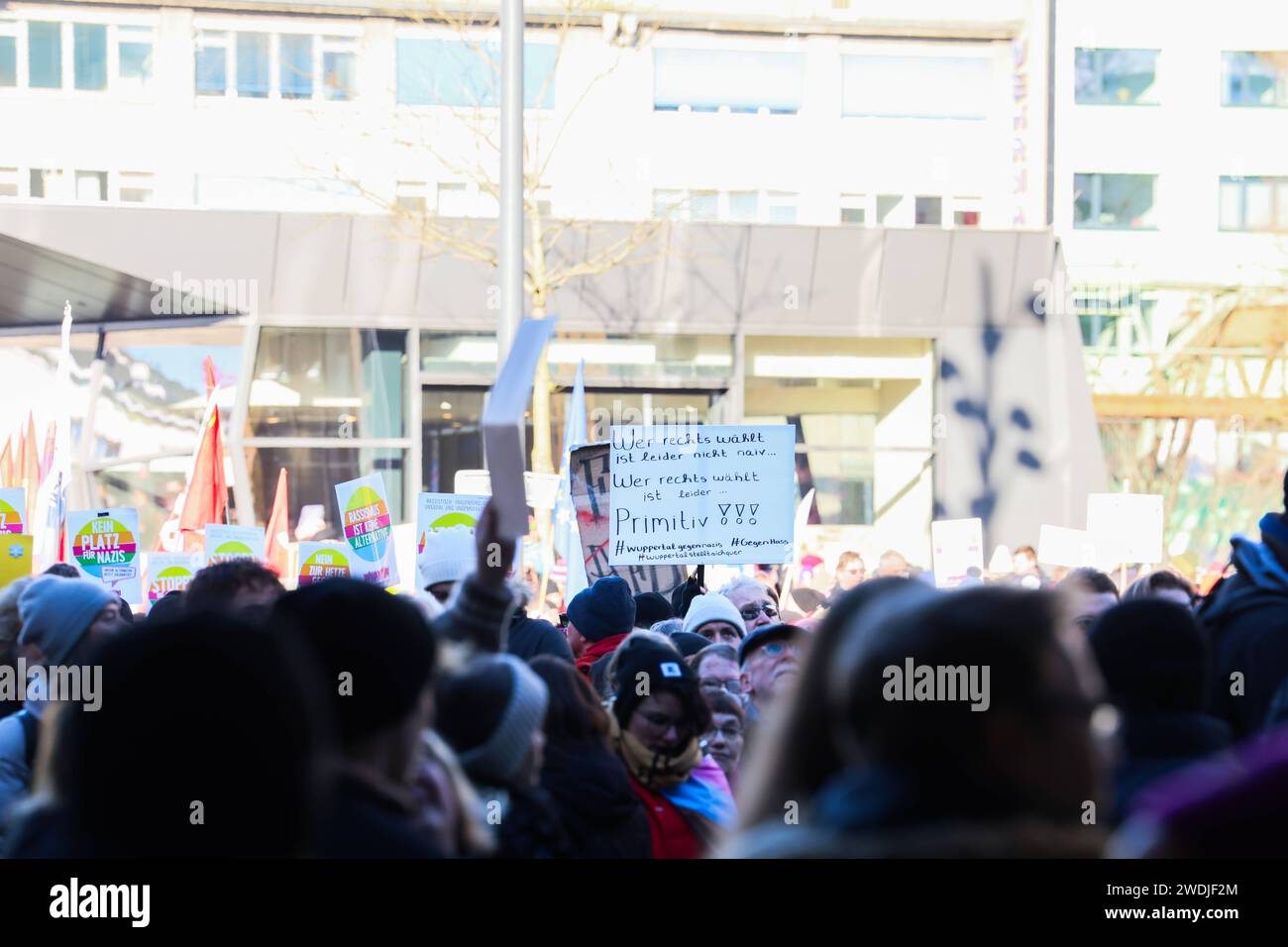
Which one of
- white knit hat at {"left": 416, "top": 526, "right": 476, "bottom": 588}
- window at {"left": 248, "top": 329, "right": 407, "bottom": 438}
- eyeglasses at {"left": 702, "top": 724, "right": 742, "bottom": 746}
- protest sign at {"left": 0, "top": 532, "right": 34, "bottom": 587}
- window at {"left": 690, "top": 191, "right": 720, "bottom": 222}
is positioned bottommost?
eyeglasses at {"left": 702, "top": 724, "right": 742, "bottom": 746}

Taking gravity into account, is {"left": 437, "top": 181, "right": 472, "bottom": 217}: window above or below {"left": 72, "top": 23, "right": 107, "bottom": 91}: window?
below

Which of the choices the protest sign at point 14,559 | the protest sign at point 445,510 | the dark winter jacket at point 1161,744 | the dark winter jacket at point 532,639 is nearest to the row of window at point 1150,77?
the protest sign at point 445,510

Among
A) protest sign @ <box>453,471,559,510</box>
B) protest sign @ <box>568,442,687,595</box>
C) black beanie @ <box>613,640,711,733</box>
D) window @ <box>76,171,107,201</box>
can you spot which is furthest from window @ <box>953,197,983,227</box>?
black beanie @ <box>613,640,711,733</box>

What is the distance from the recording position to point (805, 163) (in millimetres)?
21547

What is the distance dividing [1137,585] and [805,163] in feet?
53.7

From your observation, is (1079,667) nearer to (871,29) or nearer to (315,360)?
(315,360)

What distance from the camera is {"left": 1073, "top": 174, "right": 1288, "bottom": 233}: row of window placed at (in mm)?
28953

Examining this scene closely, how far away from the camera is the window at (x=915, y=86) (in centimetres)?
2184

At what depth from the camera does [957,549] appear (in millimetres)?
11469

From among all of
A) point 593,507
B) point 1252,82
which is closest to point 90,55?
point 593,507

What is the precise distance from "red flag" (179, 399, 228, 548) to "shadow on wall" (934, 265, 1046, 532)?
9.62m

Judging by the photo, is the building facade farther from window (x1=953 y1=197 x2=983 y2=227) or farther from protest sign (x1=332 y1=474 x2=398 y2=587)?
protest sign (x1=332 y1=474 x2=398 y2=587)
